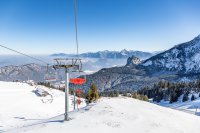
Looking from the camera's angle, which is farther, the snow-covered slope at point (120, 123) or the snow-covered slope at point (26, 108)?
the snow-covered slope at point (26, 108)

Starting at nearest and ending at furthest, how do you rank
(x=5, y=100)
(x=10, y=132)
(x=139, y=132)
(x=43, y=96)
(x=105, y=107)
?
(x=139, y=132) → (x=10, y=132) → (x=105, y=107) → (x=5, y=100) → (x=43, y=96)

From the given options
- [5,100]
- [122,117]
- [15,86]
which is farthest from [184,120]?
[15,86]

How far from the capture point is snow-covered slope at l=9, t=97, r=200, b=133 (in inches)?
1324

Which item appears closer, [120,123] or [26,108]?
[120,123]

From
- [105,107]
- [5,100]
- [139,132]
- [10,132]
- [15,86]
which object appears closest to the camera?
[139,132]

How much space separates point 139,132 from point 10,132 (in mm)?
16407

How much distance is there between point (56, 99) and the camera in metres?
128

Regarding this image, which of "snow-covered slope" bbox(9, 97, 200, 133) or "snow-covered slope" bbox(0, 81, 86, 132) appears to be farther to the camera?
"snow-covered slope" bbox(0, 81, 86, 132)

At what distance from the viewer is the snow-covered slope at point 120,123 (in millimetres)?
33625

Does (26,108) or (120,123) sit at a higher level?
(120,123)

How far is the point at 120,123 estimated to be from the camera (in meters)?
35.8

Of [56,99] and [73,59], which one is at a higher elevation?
[73,59]

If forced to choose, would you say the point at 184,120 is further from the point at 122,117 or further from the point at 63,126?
the point at 63,126

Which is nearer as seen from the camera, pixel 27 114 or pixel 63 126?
pixel 63 126
